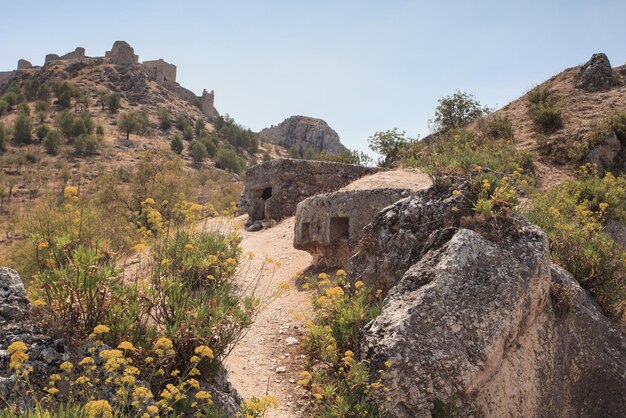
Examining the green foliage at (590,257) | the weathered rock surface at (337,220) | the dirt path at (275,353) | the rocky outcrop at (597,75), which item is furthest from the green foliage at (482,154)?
the rocky outcrop at (597,75)

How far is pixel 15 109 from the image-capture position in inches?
1925

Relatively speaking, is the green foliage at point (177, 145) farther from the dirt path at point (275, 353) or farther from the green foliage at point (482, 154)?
the dirt path at point (275, 353)

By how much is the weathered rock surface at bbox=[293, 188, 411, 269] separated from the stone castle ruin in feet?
195

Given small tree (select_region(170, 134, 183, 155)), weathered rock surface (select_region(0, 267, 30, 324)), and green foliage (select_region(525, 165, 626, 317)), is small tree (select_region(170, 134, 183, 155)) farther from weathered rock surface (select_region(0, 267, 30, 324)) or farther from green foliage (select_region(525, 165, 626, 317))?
weathered rock surface (select_region(0, 267, 30, 324))

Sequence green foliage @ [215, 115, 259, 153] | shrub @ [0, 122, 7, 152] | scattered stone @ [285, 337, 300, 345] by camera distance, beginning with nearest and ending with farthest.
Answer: scattered stone @ [285, 337, 300, 345]
shrub @ [0, 122, 7, 152]
green foliage @ [215, 115, 259, 153]

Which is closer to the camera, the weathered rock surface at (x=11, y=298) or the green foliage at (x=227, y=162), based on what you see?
the weathered rock surface at (x=11, y=298)

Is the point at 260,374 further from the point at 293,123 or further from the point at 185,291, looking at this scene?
the point at 293,123

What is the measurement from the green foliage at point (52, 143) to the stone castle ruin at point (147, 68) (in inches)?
959

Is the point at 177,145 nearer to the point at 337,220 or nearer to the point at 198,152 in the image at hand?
the point at 198,152

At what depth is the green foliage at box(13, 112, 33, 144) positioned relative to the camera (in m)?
40.7

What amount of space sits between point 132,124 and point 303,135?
106ft

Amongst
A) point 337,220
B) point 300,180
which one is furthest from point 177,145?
point 337,220

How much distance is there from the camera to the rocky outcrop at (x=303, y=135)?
233 feet

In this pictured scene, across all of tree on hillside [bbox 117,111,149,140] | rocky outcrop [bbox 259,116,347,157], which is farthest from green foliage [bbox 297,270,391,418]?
rocky outcrop [bbox 259,116,347,157]
